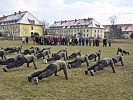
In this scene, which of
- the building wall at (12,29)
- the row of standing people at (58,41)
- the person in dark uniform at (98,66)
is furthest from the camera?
the building wall at (12,29)

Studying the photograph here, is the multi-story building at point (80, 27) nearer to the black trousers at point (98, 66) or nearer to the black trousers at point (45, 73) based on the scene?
the black trousers at point (98, 66)

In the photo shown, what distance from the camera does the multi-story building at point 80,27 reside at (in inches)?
3971

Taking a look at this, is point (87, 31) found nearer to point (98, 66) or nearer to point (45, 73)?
point (98, 66)

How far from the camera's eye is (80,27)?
340ft

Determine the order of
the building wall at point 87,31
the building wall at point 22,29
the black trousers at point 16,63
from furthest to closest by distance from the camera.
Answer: the building wall at point 87,31 < the building wall at point 22,29 < the black trousers at point 16,63

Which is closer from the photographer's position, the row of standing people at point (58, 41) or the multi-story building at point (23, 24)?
the row of standing people at point (58, 41)

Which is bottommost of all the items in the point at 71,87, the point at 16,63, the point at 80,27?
the point at 71,87

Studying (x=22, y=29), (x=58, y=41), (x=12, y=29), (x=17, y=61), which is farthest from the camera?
(x=12, y=29)

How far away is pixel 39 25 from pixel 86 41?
4921 centimetres

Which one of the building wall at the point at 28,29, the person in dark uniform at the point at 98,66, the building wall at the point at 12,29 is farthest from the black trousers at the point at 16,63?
the building wall at the point at 12,29

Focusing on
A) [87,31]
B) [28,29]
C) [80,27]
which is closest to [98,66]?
[28,29]

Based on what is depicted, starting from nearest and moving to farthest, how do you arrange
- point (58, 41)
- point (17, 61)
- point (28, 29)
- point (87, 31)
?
1. point (17, 61)
2. point (58, 41)
3. point (28, 29)
4. point (87, 31)

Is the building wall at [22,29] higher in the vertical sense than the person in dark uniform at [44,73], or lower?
higher

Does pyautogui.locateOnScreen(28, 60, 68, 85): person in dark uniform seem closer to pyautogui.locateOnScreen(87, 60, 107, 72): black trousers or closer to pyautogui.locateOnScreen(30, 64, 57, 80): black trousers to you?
pyautogui.locateOnScreen(30, 64, 57, 80): black trousers
